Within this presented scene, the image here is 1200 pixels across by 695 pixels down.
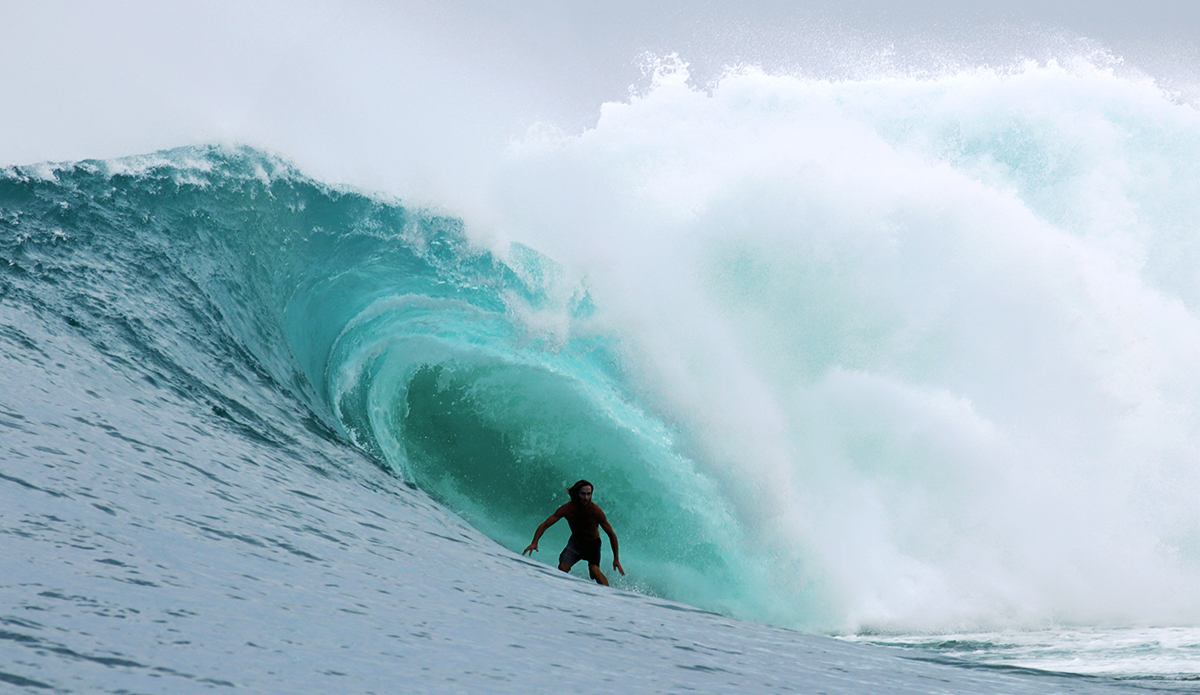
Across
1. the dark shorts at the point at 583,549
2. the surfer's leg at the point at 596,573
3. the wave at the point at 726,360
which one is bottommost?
the surfer's leg at the point at 596,573

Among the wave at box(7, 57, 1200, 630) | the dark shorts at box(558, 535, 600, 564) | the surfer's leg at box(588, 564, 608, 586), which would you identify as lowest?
the surfer's leg at box(588, 564, 608, 586)

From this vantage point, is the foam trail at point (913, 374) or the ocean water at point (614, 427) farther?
the foam trail at point (913, 374)

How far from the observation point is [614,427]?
9.18 meters

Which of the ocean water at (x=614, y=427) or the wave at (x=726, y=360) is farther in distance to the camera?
the wave at (x=726, y=360)

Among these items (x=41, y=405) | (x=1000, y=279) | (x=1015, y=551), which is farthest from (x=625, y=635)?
(x=1000, y=279)

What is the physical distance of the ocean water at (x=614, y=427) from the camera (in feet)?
10.3

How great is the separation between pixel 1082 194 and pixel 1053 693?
14.8 m

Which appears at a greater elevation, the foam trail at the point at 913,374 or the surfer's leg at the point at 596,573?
the foam trail at the point at 913,374

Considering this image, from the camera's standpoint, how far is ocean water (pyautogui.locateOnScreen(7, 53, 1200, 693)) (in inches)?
123

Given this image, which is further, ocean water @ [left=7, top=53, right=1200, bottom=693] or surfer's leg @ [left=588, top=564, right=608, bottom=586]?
surfer's leg @ [left=588, top=564, right=608, bottom=586]

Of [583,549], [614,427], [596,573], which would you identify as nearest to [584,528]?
[583,549]

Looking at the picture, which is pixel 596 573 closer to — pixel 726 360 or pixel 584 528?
pixel 584 528

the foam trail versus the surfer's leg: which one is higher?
the foam trail

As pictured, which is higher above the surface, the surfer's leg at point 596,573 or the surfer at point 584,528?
the surfer at point 584,528
